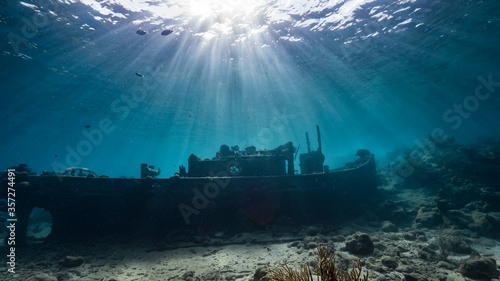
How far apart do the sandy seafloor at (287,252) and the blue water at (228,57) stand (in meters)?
9.89

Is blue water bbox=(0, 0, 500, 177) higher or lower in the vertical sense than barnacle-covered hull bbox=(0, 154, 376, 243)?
higher

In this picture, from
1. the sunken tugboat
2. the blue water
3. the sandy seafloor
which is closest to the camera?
the sandy seafloor

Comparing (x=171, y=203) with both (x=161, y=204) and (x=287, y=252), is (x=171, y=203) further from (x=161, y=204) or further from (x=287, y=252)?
(x=287, y=252)

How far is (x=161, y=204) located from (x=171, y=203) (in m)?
0.43

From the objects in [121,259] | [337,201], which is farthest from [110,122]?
[337,201]

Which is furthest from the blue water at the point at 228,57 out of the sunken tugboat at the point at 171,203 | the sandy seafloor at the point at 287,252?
the sandy seafloor at the point at 287,252

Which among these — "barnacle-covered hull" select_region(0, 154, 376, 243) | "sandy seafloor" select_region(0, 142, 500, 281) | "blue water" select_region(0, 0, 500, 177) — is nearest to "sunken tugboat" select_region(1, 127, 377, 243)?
"barnacle-covered hull" select_region(0, 154, 376, 243)

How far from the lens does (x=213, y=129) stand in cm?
4728

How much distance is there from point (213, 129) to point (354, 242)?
140 feet

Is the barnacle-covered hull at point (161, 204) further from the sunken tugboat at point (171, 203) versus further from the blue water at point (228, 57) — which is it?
the blue water at point (228, 57)

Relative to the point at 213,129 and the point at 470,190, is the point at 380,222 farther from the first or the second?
the point at 213,129

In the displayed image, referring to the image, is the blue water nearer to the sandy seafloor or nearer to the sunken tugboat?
the sunken tugboat

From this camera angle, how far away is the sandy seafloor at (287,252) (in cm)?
→ 564

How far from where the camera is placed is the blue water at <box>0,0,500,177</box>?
14.3 metres
